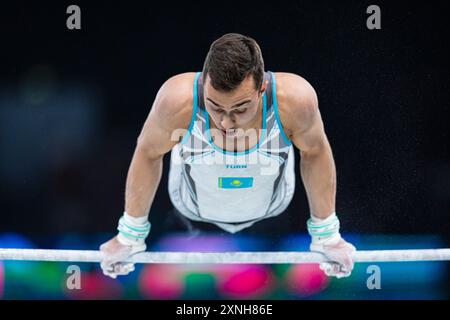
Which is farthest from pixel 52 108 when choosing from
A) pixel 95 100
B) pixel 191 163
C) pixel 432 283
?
pixel 432 283

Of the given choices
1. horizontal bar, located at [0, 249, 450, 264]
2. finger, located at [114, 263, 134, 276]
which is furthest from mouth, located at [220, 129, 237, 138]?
finger, located at [114, 263, 134, 276]

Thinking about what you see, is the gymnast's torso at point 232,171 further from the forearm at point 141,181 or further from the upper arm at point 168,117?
the forearm at point 141,181

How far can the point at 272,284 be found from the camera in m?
5.06

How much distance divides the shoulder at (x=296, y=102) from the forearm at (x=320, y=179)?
7.1 inches

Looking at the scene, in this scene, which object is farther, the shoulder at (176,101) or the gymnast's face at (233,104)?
the shoulder at (176,101)

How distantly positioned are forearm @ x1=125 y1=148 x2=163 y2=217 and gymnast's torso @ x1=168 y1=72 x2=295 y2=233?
8.0 inches

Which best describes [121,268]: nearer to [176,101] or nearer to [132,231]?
[132,231]

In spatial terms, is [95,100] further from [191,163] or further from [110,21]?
[191,163]

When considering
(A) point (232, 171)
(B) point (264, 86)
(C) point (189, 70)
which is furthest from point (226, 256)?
(C) point (189, 70)

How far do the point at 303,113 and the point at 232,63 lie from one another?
1.50 feet

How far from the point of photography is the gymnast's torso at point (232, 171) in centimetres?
276

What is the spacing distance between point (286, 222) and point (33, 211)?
2.03m

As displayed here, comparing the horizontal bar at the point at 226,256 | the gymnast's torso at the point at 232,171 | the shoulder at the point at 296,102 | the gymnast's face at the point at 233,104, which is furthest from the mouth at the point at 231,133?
the horizontal bar at the point at 226,256

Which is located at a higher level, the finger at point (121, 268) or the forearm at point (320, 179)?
the forearm at point (320, 179)
